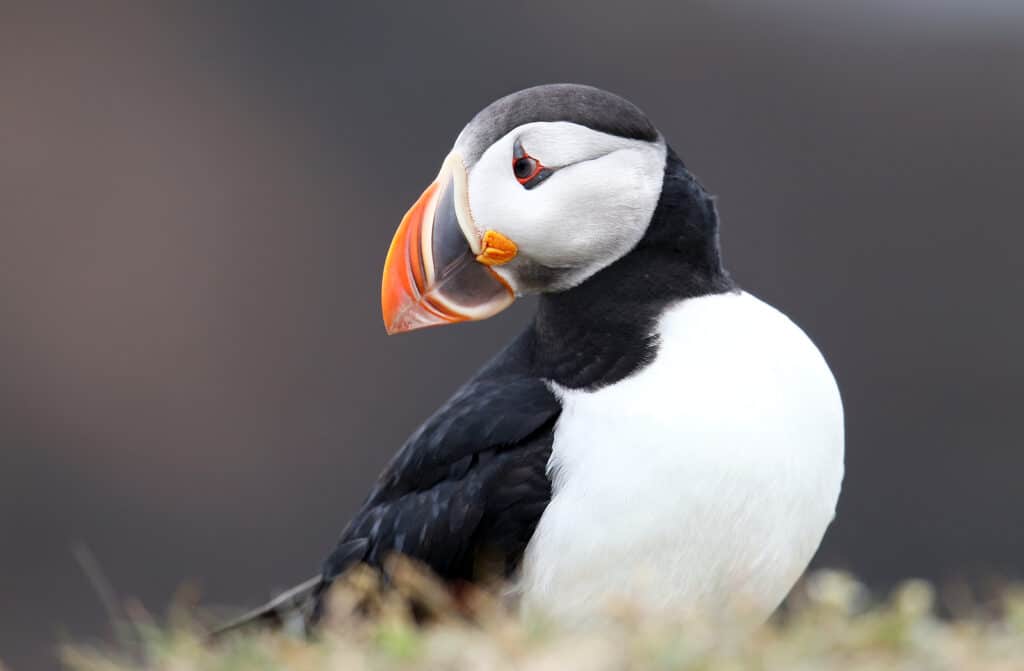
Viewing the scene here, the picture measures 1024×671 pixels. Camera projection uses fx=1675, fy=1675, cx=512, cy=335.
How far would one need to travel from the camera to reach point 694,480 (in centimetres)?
404

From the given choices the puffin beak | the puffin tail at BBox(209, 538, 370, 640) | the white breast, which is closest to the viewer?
the white breast

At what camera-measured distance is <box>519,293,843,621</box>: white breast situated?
4.04 meters

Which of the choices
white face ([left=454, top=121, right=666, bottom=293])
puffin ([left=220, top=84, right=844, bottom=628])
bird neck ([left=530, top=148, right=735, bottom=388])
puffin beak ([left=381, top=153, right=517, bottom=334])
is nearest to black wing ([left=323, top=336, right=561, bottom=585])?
puffin ([left=220, top=84, right=844, bottom=628])

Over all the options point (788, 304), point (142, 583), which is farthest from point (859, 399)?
point (142, 583)

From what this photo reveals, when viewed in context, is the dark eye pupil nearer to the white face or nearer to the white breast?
the white face

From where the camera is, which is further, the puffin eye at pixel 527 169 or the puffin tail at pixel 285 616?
the puffin tail at pixel 285 616

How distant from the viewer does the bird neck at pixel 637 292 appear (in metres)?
4.36

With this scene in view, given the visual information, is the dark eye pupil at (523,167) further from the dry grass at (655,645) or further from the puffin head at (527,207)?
the dry grass at (655,645)

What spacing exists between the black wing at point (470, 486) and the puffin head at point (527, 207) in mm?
261

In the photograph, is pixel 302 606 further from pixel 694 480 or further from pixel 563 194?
pixel 563 194

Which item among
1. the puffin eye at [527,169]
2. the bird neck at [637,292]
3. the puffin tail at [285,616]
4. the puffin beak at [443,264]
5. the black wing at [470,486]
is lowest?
the puffin tail at [285,616]

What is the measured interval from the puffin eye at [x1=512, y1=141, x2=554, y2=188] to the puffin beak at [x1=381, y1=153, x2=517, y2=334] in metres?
0.15

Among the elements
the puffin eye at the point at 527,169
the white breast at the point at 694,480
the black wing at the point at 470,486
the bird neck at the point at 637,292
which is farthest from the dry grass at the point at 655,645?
the puffin eye at the point at 527,169

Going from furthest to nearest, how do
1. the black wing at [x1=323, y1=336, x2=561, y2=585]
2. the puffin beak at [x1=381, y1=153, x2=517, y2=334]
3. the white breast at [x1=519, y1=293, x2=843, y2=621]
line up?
the puffin beak at [x1=381, y1=153, x2=517, y2=334] → the black wing at [x1=323, y1=336, x2=561, y2=585] → the white breast at [x1=519, y1=293, x2=843, y2=621]
